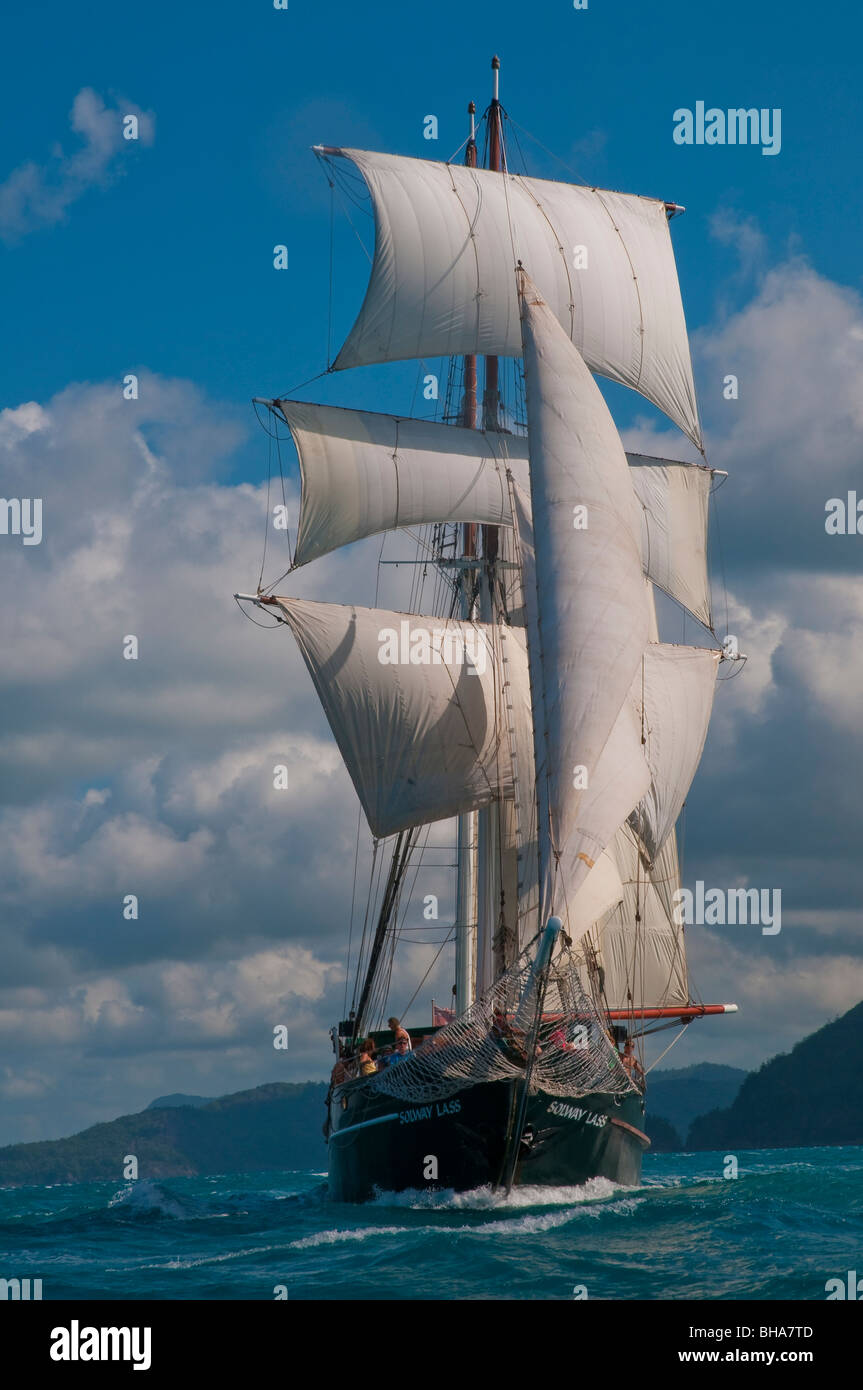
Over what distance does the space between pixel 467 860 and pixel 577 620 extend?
14.9m

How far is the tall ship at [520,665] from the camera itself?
31.8 m

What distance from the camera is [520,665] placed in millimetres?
43125

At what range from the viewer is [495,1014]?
32.6 metres

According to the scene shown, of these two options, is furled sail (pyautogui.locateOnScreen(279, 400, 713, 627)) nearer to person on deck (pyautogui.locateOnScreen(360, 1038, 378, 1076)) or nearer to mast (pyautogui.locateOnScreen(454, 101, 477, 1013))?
mast (pyautogui.locateOnScreen(454, 101, 477, 1013))

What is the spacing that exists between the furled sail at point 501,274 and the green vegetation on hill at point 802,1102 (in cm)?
14472

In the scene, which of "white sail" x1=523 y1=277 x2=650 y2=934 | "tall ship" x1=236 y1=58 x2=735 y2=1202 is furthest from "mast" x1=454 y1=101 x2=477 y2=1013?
"white sail" x1=523 y1=277 x2=650 y2=934

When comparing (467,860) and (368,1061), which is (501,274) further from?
(368,1061)

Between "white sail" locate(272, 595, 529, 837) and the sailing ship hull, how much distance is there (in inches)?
329

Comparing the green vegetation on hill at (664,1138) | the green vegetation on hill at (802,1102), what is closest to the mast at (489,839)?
the green vegetation on hill at (664,1138)

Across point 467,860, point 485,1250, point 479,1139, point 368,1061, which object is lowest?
point 485,1250

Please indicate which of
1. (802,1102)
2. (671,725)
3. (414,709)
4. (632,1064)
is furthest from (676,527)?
(802,1102)
